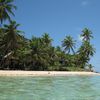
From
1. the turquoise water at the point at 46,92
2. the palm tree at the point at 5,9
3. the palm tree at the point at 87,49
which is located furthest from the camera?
the palm tree at the point at 87,49

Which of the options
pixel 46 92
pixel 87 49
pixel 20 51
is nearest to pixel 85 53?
pixel 87 49

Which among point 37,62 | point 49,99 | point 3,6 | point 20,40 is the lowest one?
point 49,99

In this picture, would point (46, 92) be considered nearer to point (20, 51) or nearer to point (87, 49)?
point (20, 51)

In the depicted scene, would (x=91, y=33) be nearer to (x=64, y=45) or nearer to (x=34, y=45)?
(x=64, y=45)

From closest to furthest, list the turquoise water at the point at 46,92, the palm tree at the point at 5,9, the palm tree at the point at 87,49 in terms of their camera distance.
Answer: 1. the turquoise water at the point at 46,92
2. the palm tree at the point at 5,9
3. the palm tree at the point at 87,49

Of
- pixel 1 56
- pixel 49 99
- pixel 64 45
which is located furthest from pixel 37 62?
pixel 49 99

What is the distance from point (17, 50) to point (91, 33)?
2966 centimetres

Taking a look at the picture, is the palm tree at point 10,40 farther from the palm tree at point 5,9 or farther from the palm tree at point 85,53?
the palm tree at point 85,53

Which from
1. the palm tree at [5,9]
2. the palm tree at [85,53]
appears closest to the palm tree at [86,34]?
the palm tree at [85,53]

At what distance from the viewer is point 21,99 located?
44.1ft

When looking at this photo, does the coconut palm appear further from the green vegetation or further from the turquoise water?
the turquoise water

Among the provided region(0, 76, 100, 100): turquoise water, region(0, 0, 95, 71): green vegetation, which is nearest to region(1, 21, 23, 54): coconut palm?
region(0, 0, 95, 71): green vegetation

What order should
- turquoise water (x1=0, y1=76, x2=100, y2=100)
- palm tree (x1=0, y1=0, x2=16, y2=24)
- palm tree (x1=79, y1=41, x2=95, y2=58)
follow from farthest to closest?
palm tree (x1=79, y1=41, x2=95, y2=58) → palm tree (x1=0, y1=0, x2=16, y2=24) → turquoise water (x1=0, y1=76, x2=100, y2=100)

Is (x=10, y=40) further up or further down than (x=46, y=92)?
further up
